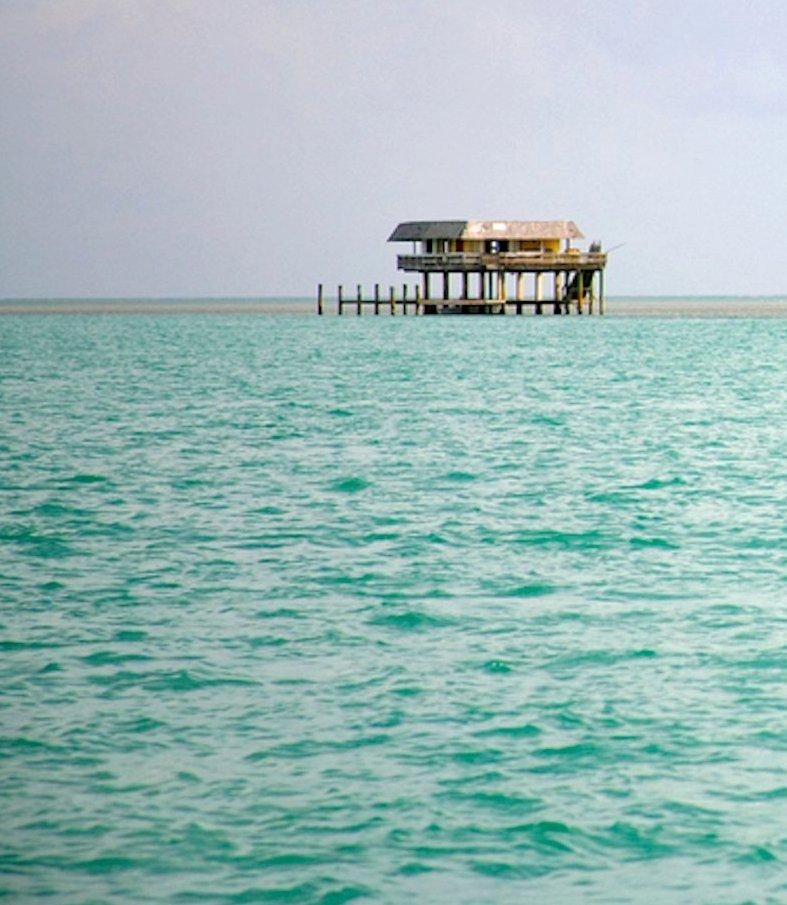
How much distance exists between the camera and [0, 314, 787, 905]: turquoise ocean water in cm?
805

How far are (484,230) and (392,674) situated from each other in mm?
73833

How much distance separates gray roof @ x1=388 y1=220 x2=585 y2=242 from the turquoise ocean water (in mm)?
57674

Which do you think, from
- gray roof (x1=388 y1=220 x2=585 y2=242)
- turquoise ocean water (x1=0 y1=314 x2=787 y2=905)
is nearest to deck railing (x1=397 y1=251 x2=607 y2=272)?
gray roof (x1=388 y1=220 x2=585 y2=242)

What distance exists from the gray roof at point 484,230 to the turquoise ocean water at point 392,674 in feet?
189

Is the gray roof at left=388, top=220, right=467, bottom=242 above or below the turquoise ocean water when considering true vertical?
above

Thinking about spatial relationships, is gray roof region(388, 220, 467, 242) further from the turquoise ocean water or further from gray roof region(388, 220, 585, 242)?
the turquoise ocean water

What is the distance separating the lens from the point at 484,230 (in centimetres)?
8400

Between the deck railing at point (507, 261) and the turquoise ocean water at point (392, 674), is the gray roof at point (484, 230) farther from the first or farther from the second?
the turquoise ocean water at point (392, 674)

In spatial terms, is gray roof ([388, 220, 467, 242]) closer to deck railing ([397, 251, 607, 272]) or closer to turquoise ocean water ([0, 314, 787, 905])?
deck railing ([397, 251, 607, 272])

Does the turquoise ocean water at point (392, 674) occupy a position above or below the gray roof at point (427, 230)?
below

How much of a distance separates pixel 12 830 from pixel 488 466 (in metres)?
16.5

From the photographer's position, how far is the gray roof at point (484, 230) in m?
83.9

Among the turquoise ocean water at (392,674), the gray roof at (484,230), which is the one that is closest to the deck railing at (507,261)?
the gray roof at (484,230)

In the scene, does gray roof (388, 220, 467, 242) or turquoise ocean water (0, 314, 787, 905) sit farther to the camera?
gray roof (388, 220, 467, 242)
